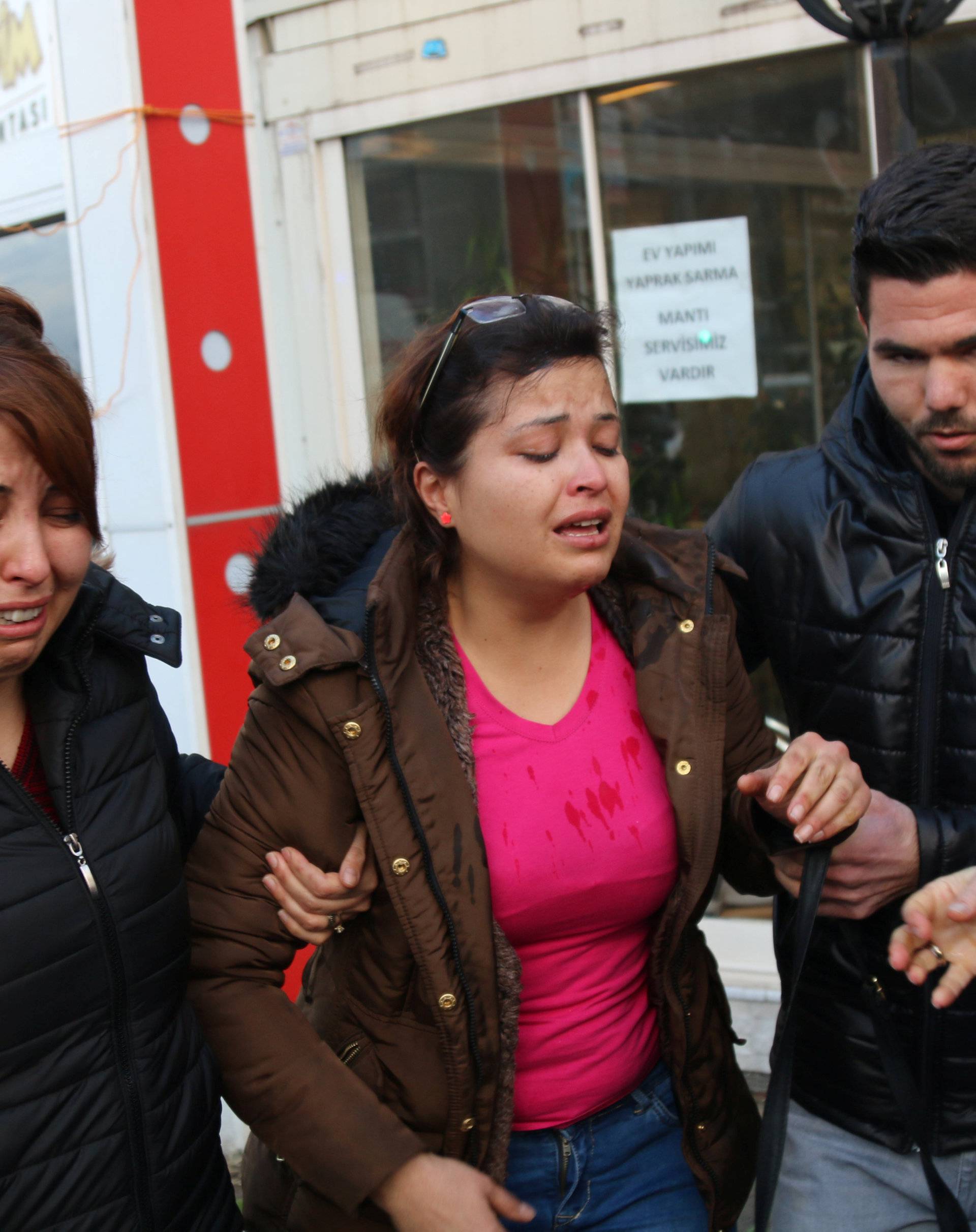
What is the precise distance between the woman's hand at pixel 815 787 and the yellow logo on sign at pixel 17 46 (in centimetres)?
304

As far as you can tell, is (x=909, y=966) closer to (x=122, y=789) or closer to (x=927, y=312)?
(x=927, y=312)

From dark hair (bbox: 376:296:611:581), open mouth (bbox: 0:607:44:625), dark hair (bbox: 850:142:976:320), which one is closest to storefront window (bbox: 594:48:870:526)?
dark hair (bbox: 850:142:976:320)

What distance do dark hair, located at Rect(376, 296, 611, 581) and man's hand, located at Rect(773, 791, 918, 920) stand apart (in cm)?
84

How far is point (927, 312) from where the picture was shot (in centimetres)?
219

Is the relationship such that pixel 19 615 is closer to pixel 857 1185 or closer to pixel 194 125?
pixel 857 1185

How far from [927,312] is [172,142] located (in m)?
2.40

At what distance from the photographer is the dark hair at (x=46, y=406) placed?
1.77 metres

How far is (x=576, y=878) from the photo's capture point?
2.19 meters

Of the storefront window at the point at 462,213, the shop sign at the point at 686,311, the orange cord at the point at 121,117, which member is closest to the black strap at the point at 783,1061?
the orange cord at the point at 121,117

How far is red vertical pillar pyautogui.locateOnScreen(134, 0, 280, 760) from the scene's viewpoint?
3719mm

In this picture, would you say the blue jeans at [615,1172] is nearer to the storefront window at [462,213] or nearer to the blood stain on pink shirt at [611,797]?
the blood stain on pink shirt at [611,797]

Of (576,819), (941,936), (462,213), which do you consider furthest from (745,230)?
(941,936)

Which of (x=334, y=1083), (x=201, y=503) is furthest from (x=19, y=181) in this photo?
(x=334, y=1083)

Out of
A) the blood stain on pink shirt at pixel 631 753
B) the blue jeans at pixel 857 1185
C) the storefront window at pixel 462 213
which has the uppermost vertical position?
the storefront window at pixel 462 213
